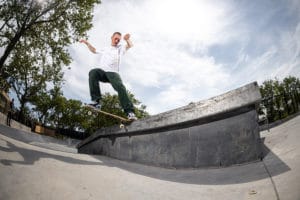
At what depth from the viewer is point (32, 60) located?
60.0 feet

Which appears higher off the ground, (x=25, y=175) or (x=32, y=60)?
(x=32, y=60)

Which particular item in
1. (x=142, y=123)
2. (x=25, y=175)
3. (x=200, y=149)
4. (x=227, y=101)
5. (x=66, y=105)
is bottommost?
(x=25, y=175)

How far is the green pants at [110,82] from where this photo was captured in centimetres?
477

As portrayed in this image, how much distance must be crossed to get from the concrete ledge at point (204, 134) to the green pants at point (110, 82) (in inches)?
A: 29.9

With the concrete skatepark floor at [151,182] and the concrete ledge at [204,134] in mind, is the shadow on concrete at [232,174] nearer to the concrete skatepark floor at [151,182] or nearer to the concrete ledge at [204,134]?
the concrete skatepark floor at [151,182]

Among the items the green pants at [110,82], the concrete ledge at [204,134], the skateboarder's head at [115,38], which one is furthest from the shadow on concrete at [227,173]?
the skateboarder's head at [115,38]

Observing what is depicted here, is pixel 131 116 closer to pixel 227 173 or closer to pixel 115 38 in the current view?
pixel 115 38

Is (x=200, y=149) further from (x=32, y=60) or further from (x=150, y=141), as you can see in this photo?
(x=32, y=60)

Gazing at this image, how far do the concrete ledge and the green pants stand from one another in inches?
29.9

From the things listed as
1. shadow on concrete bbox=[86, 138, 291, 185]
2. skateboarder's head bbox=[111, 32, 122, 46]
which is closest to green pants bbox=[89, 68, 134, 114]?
skateboarder's head bbox=[111, 32, 122, 46]

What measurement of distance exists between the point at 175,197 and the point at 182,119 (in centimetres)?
174

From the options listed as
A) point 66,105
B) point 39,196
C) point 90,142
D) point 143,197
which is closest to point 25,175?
point 39,196

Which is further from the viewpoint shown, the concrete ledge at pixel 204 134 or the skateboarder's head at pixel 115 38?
the skateboarder's head at pixel 115 38

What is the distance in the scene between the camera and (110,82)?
5012mm
